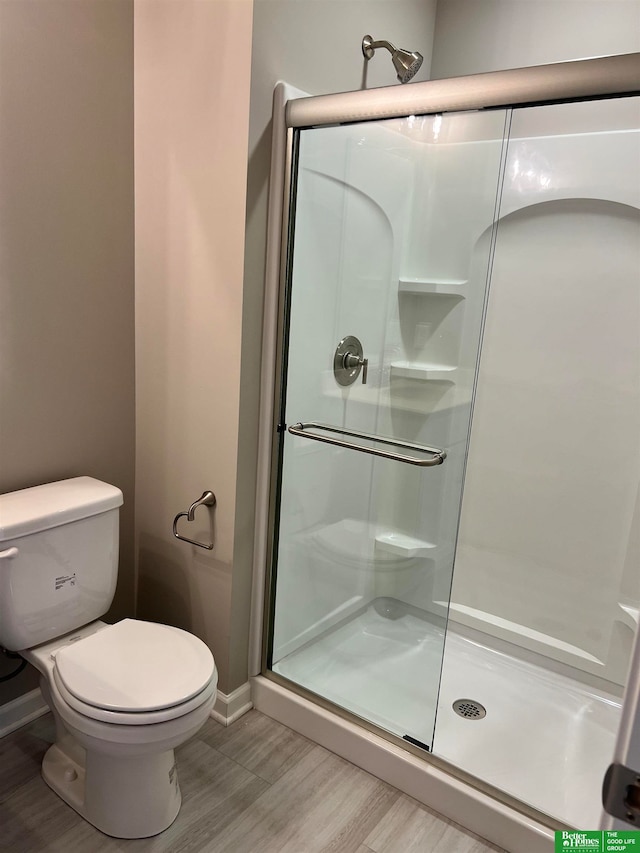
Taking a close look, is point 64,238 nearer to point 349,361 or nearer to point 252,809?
point 349,361

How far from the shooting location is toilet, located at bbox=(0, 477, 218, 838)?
158 centimetres

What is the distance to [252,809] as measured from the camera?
1.81m

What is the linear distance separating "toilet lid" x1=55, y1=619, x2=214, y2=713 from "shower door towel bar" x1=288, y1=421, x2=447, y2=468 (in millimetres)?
707

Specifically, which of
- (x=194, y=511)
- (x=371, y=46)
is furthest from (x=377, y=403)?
(x=371, y=46)

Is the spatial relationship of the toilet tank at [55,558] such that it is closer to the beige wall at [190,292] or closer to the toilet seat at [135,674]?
the toilet seat at [135,674]

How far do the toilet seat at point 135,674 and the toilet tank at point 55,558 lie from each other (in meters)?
0.11

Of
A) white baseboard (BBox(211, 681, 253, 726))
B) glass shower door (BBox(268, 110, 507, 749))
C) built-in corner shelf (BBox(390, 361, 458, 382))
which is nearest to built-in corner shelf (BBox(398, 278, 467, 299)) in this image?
glass shower door (BBox(268, 110, 507, 749))

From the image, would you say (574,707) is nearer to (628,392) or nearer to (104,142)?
→ (628,392)

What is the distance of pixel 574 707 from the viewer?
227 cm

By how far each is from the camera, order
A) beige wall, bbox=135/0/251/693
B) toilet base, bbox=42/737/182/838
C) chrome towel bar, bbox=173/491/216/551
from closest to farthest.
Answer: toilet base, bbox=42/737/182/838
beige wall, bbox=135/0/251/693
chrome towel bar, bbox=173/491/216/551

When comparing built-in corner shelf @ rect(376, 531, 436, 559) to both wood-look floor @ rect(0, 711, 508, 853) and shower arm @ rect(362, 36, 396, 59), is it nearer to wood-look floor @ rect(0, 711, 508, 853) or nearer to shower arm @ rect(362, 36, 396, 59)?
wood-look floor @ rect(0, 711, 508, 853)

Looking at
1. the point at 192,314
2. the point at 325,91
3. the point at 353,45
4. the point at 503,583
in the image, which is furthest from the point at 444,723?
the point at 353,45

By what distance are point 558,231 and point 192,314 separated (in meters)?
1.33

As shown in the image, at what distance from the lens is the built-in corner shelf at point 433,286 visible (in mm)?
1990
